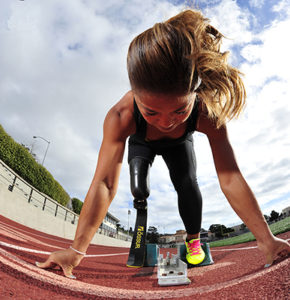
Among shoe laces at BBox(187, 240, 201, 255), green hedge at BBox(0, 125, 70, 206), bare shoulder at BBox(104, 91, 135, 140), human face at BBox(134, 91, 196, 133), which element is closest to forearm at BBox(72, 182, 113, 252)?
bare shoulder at BBox(104, 91, 135, 140)

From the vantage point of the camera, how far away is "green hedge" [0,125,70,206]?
13.1 meters

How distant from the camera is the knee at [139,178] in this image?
227cm

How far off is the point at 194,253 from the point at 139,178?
1.03 m

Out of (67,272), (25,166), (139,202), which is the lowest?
(67,272)

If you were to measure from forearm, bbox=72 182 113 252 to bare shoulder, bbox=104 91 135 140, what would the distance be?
445 mm

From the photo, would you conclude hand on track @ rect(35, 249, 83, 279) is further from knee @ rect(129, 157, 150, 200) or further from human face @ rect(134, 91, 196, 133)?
human face @ rect(134, 91, 196, 133)

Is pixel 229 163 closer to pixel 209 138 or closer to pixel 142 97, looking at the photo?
pixel 209 138

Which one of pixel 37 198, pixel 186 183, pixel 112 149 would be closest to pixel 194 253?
pixel 186 183

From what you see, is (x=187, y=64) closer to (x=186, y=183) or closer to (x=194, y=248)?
(x=186, y=183)

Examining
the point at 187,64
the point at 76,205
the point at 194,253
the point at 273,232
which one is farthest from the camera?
the point at 76,205

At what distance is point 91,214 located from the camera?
160cm

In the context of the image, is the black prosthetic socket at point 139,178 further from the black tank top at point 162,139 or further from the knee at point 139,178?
the black tank top at point 162,139

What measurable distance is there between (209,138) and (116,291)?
57.0 inches

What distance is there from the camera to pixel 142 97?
4.63 ft
